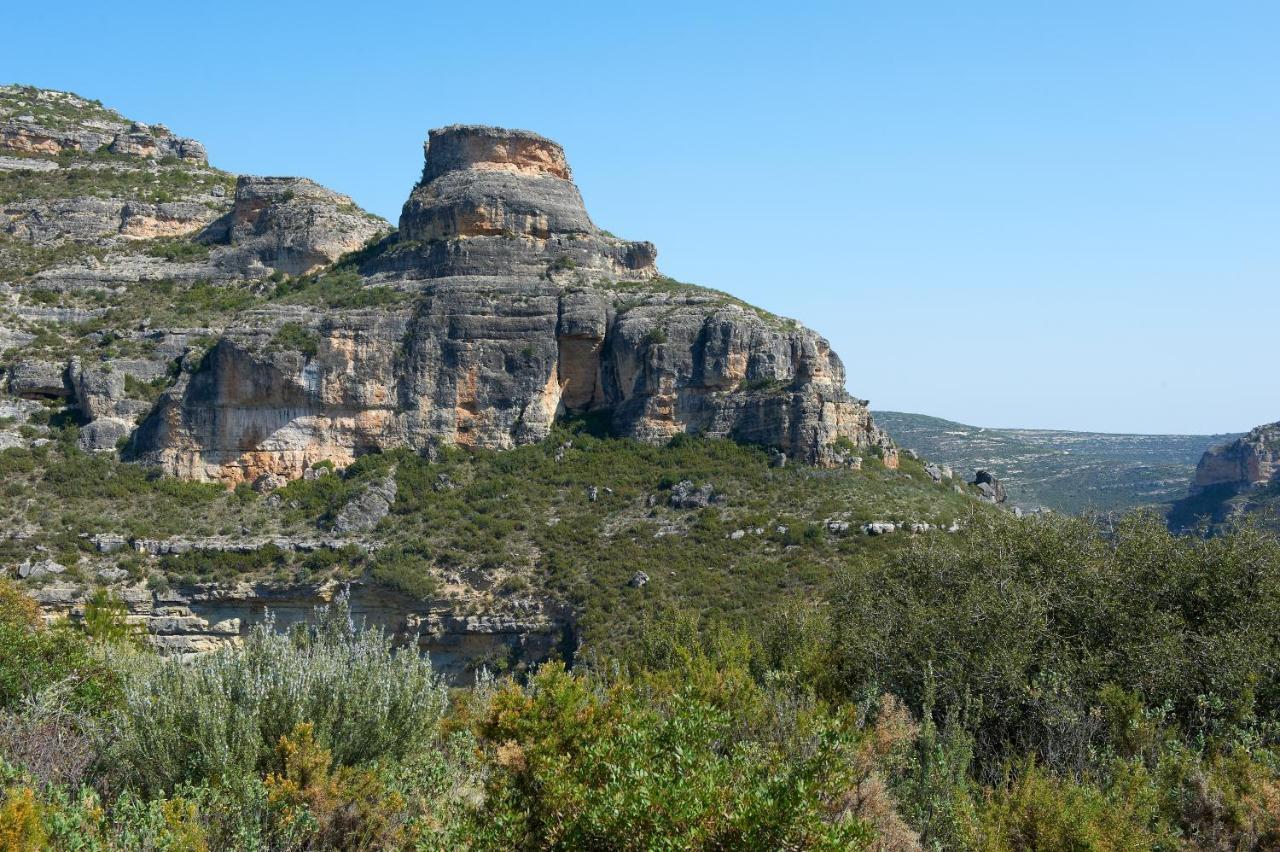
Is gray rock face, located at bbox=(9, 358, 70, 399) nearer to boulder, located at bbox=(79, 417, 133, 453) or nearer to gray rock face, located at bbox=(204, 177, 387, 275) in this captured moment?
boulder, located at bbox=(79, 417, 133, 453)

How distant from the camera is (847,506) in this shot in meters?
47.2

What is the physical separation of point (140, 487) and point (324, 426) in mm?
8432

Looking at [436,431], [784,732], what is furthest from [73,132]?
[784,732]

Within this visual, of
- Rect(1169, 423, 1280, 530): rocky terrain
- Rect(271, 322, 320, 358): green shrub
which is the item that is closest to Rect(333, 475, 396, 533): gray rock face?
Rect(271, 322, 320, 358): green shrub

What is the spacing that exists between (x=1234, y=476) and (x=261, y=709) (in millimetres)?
81379

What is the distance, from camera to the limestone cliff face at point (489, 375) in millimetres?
52750

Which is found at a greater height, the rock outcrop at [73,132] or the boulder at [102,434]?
the rock outcrop at [73,132]

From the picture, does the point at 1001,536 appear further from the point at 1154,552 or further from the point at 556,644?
the point at 556,644

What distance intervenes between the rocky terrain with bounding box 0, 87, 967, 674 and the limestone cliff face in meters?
0.12

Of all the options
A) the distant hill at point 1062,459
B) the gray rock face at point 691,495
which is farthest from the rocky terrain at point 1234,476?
the gray rock face at point 691,495

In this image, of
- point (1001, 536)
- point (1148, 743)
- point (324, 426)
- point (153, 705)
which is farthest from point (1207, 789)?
point (324, 426)

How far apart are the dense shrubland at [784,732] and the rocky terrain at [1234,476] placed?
5773 cm

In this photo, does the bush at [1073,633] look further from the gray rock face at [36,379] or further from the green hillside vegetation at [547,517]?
the gray rock face at [36,379]

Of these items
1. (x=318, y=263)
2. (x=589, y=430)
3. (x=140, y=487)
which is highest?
(x=318, y=263)
